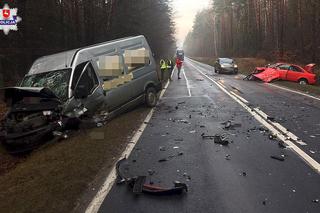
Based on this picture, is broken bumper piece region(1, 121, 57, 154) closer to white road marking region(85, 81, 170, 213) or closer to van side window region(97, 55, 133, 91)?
white road marking region(85, 81, 170, 213)

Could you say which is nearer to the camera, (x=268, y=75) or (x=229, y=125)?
Result: (x=229, y=125)

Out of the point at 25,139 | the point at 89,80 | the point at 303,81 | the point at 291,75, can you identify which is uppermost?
the point at 89,80

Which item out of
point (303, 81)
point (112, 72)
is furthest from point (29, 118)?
point (303, 81)

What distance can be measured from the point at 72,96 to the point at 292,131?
5.74 meters

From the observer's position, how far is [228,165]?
6605mm

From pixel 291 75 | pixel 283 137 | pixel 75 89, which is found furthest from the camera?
pixel 291 75

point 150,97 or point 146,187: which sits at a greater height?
point 150,97

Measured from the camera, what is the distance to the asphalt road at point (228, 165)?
4977mm

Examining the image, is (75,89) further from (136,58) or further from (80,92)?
(136,58)

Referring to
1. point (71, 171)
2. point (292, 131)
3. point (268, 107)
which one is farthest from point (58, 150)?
point (268, 107)

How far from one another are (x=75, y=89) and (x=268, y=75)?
64.3 ft

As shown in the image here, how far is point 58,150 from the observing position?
26.6 ft

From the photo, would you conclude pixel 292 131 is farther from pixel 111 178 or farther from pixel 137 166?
pixel 111 178

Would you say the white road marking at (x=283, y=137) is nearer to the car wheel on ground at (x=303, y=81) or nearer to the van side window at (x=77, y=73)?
the van side window at (x=77, y=73)
